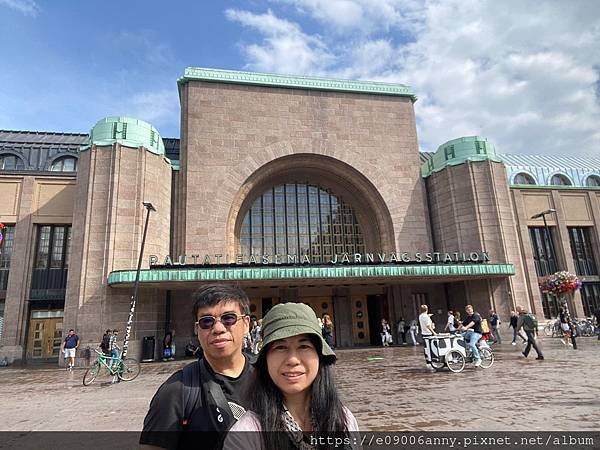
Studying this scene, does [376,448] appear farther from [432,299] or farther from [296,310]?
[432,299]

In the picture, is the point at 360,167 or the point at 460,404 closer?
→ the point at 460,404

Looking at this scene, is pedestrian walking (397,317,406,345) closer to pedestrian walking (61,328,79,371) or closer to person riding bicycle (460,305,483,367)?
person riding bicycle (460,305,483,367)

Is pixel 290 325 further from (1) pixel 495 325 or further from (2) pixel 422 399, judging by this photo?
(1) pixel 495 325

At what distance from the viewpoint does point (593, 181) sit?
1336 inches

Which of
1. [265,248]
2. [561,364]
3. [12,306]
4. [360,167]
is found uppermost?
[360,167]

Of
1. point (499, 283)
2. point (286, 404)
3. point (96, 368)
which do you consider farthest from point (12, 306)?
point (499, 283)

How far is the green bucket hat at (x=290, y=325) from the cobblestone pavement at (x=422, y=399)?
4925 mm

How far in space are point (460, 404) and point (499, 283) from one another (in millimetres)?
18554

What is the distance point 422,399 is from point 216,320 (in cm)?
670

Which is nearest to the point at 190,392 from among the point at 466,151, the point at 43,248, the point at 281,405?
the point at 281,405

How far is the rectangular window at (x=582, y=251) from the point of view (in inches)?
1150

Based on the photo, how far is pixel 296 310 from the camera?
1.91m

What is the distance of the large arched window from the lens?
26188 mm

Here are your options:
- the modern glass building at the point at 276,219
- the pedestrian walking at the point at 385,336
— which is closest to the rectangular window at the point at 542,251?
the modern glass building at the point at 276,219
